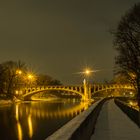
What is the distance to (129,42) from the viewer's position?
45.5 metres

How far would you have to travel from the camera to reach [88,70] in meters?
99.0

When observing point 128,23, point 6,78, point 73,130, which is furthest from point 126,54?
point 6,78

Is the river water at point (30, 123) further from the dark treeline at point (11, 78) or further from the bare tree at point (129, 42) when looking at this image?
the dark treeline at point (11, 78)

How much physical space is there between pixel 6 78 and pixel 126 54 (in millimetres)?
95729

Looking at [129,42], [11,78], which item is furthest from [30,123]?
[11,78]

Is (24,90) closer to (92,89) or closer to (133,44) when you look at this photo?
(92,89)

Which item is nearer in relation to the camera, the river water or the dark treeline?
the river water

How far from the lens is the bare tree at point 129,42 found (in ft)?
138

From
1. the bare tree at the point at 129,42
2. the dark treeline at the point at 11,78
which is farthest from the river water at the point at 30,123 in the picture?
the dark treeline at the point at 11,78

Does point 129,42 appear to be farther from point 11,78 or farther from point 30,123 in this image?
point 11,78

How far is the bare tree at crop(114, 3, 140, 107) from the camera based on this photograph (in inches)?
1655

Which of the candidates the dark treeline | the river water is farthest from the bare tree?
the dark treeline

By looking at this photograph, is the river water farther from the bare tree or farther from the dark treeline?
the dark treeline

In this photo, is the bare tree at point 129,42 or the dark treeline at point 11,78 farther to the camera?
the dark treeline at point 11,78
